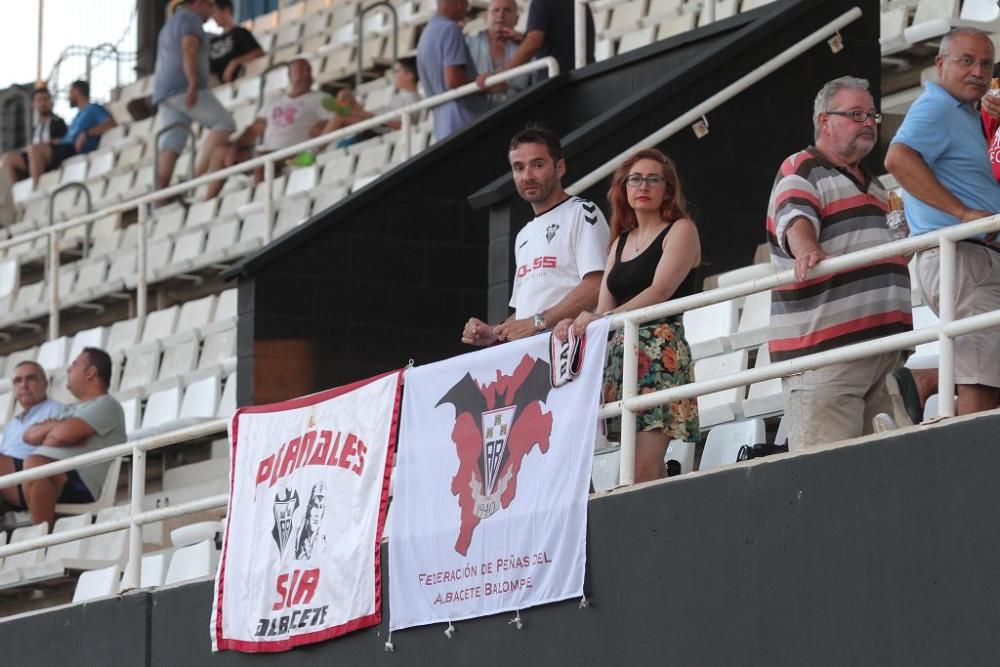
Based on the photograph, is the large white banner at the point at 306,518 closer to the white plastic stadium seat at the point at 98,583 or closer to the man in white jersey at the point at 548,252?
the man in white jersey at the point at 548,252

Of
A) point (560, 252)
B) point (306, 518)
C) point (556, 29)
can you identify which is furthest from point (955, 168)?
point (556, 29)

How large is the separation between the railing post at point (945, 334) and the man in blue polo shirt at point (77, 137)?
16177 millimetres

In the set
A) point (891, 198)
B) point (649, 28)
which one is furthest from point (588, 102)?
point (891, 198)

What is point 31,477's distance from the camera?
35.2 feet

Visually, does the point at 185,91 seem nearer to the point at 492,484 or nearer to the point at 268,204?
the point at 268,204

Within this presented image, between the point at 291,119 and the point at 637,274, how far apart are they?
29.1ft

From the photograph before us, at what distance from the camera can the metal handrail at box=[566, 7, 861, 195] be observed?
1108cm

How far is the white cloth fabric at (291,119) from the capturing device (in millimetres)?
16781

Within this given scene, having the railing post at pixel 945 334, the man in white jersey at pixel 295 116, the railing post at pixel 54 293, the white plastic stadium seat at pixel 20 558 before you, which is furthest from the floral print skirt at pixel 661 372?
the man in white jersey at pixel 295 116

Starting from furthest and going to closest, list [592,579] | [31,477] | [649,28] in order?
[649,28] → [31,477] → [592,579]

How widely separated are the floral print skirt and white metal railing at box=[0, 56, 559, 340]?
510cm

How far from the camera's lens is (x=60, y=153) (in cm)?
2264

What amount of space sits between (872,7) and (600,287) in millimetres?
4095

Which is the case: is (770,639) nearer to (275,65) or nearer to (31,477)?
(31,477)
